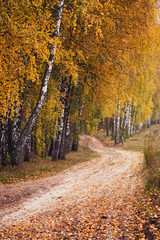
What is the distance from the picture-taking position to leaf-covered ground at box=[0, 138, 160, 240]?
4418 millimetres

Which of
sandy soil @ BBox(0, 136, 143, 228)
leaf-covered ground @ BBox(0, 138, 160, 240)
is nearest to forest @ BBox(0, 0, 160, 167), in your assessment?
sandy soil @ BBox(0, 136, 143, 228)

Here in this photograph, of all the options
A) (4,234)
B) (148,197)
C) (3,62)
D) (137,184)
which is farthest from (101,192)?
(3,62)

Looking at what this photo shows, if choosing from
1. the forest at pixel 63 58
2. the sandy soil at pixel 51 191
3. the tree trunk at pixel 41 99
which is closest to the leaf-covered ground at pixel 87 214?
the sandy soil at pixel 51 191

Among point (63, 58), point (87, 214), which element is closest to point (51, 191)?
point (87, 214)

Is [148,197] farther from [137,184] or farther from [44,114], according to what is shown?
[44,114]

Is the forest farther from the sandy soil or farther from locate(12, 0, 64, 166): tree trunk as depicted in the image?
the sandy soil

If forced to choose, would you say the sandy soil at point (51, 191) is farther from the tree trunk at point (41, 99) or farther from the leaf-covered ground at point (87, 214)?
the tree trunk at point (41, 99)

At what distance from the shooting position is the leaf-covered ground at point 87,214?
174 inches

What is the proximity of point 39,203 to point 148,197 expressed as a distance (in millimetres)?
3346

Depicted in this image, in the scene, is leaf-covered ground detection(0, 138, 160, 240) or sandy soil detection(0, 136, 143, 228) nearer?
leaf-covered ground detection(0, 138, 160, 240)

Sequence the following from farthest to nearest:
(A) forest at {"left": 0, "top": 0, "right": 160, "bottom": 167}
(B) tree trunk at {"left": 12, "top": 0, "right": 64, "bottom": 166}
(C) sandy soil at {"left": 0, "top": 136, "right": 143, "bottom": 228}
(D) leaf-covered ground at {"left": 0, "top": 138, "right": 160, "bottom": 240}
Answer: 1. (B) tree trunk at {"left": 12, "top": 0, "right": 64, "bottom": 166}
2. (A) forest at {"left": 0, "top": 0, "right": 160, "bottom": 167}
3. (C) sandy soil at {"left": 0, "top": 136, "right": 143, "bottom": 228}
4. (D) leaf-covered ground at {"left": 0, "top": 138, "right": 160, "bottom": 240}

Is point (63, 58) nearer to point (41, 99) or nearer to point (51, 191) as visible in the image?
point (41, 99)

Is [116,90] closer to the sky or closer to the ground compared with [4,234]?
closer to the sky

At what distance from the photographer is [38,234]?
4.63 m
